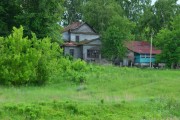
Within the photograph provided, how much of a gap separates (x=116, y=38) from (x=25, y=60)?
29178 millimetres

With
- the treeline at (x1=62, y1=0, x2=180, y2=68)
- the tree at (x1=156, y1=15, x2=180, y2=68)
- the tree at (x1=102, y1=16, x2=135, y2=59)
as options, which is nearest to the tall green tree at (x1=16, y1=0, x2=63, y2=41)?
the tree at (x1=102, y1=16, x2=135, y2=59)

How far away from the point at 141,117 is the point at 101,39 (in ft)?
135

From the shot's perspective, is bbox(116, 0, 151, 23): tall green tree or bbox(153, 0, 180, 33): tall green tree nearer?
bbox(153, 0, 180, 33): tall green tree

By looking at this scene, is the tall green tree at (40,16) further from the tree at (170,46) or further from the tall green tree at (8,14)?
the tree at (170,46)

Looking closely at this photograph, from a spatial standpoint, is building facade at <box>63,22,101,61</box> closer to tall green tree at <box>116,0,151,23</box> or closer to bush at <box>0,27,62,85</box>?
tall green tree at <box>116,0,151,23</box>

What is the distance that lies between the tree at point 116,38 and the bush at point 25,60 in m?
26.7

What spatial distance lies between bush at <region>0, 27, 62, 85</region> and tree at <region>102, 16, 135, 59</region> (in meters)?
26.7

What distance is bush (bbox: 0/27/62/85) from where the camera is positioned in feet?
74.6

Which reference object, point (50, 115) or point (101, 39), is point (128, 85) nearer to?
point (50, 115)

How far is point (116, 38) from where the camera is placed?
168ft

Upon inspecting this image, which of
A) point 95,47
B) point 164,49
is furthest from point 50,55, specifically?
point 95,47

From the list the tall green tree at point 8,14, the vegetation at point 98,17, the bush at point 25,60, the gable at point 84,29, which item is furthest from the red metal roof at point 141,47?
the bush at point 25,60

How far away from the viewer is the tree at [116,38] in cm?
5128

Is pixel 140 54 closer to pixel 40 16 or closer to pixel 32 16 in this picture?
pixel 40 16
